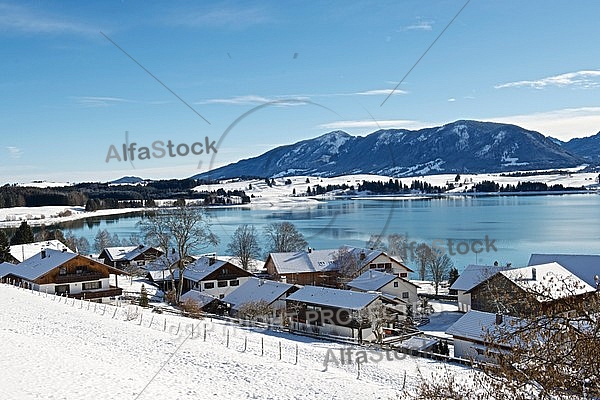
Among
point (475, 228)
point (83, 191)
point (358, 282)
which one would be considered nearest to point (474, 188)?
point (475, 228)

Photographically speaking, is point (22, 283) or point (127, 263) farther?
point (127, 263)

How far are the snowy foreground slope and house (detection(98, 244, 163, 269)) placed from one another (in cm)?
2621

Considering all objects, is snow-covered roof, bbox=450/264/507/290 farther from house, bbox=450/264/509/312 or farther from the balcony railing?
the balcony railing

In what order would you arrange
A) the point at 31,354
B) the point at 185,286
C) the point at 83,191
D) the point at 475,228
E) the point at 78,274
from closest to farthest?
the point at 31,354 < the point at 78,274 < the point at 185,286 < the point at 475,228 < the point at 83,191

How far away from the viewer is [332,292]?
23.6 metres

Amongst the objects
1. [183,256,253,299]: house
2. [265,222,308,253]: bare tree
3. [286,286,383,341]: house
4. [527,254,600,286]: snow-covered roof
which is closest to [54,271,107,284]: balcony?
[183,256,253,299]: house

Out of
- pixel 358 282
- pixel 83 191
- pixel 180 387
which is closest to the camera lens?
pixel 180 387

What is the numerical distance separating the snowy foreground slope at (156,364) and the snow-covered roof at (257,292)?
20.4 feet

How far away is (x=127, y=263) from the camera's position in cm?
4572

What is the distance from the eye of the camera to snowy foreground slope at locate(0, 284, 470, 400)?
10.1m

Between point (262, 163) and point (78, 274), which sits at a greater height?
point (262, 163)

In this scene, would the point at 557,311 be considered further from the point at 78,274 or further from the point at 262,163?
the point at 78,274

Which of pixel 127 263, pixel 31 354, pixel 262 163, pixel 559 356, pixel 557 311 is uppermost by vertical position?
pixel 262 163

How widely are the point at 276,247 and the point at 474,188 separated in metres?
107
